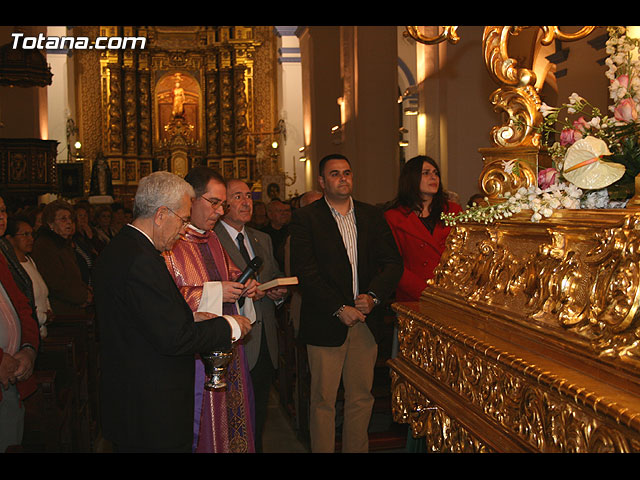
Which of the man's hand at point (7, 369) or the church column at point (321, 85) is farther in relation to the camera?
the church column at point (321, 85)

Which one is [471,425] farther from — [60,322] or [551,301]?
[60,322]

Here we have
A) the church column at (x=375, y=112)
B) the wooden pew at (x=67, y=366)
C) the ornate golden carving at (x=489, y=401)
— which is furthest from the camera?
the church column at (x=375, y=112)

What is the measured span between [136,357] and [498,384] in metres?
1.35

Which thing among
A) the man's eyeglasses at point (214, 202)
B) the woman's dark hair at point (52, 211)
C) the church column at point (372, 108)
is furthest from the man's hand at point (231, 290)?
the church column at point (372, 108)

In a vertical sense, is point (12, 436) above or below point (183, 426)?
below

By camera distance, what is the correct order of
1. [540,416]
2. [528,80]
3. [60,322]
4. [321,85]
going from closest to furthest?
[540,416]
[528,80]
[60,322]
[321,85]

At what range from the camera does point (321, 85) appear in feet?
53.1

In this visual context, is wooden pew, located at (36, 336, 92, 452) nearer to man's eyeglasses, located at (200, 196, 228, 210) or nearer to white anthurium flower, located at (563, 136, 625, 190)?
man's eyeglasses, located at (200, 196, 228, 210)

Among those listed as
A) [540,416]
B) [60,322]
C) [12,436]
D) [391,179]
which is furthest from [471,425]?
[391,179]

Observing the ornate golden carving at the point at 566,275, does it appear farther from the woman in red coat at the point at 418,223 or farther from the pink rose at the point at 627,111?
the woman in red coat at the point at 418,223

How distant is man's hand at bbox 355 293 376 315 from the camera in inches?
155

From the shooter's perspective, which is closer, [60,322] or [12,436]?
[12,436]

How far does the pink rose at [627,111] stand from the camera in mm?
2115

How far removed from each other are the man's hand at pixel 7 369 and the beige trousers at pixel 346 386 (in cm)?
162
